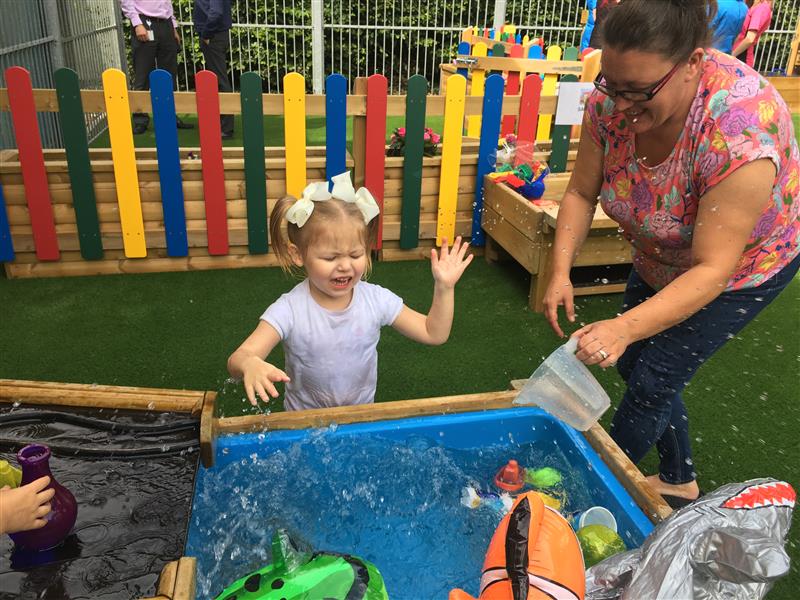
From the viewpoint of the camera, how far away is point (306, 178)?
4551 millimetres

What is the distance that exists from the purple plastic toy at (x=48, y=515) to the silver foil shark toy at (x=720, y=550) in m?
1.31

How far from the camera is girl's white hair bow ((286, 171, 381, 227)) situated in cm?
203

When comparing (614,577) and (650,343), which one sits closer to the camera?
(614,577)

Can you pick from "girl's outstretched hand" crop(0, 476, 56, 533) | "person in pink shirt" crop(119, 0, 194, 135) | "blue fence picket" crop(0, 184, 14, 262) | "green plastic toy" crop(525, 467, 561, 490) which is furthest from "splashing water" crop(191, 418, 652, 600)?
"person in pink shirt" crop(119, 0, 194, 135)

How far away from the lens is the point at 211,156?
427cm

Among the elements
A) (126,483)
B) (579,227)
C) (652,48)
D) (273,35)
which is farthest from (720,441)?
(273,35)

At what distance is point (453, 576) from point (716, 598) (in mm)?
903

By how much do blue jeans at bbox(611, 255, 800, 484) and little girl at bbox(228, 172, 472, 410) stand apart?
67cm

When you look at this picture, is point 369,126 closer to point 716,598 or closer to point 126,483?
point 126,483

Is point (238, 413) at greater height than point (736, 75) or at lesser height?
lesser

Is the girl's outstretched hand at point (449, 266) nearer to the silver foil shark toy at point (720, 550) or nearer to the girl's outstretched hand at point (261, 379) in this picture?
the girl's outstretched hand at point (261, 379)

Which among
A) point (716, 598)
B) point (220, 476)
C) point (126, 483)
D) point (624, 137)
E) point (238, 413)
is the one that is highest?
point (624, 137)

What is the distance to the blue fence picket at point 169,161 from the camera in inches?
160

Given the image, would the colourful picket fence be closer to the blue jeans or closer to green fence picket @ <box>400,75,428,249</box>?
green fence picket @ <box>400,75,428,249</box>
